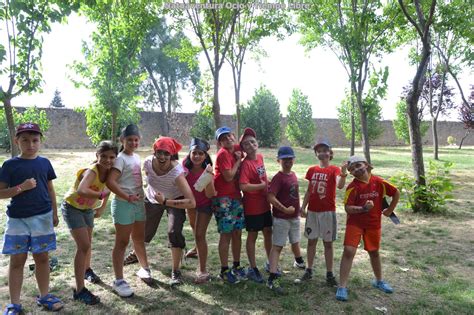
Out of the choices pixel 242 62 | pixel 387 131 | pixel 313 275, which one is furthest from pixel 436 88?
pixel 313 275

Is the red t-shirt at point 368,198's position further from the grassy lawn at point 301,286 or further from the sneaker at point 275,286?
the sneaker at point 275,286

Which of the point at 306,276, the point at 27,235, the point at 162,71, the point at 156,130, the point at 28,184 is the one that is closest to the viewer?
the point at 28,184

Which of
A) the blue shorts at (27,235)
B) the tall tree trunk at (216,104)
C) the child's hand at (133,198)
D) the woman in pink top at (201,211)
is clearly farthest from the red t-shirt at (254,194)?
the tall tree trunk at (216,104)

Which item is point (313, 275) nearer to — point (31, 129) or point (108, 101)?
point (31, 129)

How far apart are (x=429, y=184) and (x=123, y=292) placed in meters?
6.21

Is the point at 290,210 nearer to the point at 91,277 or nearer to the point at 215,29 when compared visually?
the point at 91,277

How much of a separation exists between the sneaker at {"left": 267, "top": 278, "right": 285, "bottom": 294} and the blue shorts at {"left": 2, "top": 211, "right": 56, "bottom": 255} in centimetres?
203

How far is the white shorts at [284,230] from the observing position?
150 inches

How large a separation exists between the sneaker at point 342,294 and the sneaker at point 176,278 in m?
1.56

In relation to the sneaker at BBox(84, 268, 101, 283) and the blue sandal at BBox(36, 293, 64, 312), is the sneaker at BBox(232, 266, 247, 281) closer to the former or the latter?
the sneaker at BBox(84, 268, 101, 283)

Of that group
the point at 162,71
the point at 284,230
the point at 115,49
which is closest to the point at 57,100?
the point at 162,71

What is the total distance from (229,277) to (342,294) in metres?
1.11

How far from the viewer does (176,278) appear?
391 cm

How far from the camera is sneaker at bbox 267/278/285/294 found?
3.63 meters
